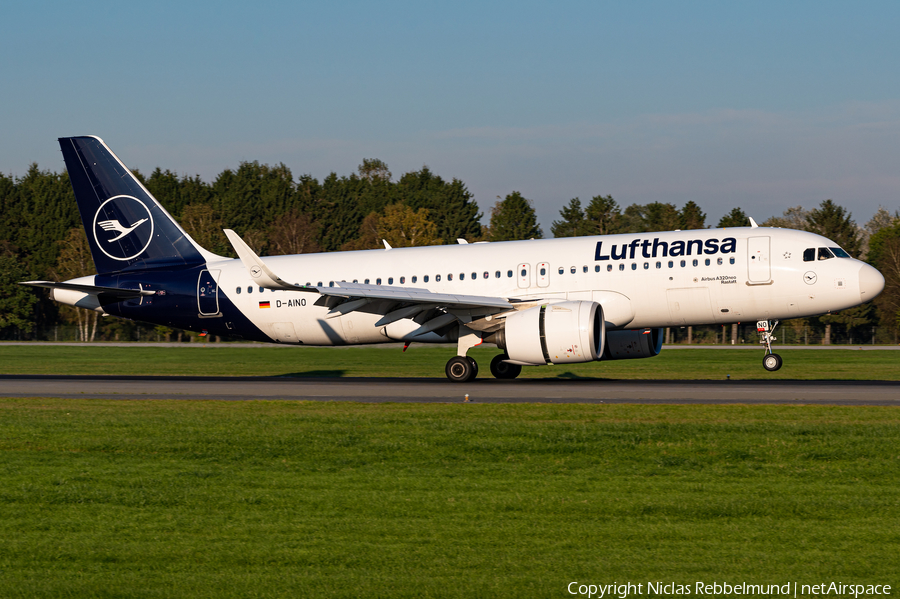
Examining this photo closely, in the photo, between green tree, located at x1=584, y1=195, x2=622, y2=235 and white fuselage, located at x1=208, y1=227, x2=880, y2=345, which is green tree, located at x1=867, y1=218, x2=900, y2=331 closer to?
green tree, located at x1=584, y1=195, x2=622, y2=235

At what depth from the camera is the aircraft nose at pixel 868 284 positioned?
25438mm

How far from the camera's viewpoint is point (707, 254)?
2598cm

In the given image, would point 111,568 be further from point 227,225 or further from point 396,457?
point 227,225

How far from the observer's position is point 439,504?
10.2 m

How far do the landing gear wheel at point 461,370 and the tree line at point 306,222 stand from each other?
60.0m

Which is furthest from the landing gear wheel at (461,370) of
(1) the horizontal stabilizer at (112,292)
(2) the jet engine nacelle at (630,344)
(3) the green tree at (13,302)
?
(3) the green tree at (13,302)

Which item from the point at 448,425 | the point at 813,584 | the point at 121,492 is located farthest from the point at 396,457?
the point at 813,584

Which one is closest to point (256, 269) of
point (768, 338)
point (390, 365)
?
point (768, 338)

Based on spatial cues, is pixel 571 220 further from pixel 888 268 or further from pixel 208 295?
pixel 208 295

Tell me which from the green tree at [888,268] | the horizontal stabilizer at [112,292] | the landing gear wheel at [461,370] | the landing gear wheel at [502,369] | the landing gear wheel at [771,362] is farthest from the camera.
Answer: the green tree at [888,268]

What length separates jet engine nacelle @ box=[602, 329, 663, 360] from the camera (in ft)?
90.9

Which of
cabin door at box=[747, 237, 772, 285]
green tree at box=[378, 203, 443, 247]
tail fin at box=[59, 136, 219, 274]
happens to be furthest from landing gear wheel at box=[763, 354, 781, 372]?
green tree at box=[378, 203, 443, 247]

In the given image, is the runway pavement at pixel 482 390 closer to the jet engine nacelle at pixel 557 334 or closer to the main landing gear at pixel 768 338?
the jet engine nacelle at pixel 557 334

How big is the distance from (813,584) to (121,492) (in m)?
7.79
